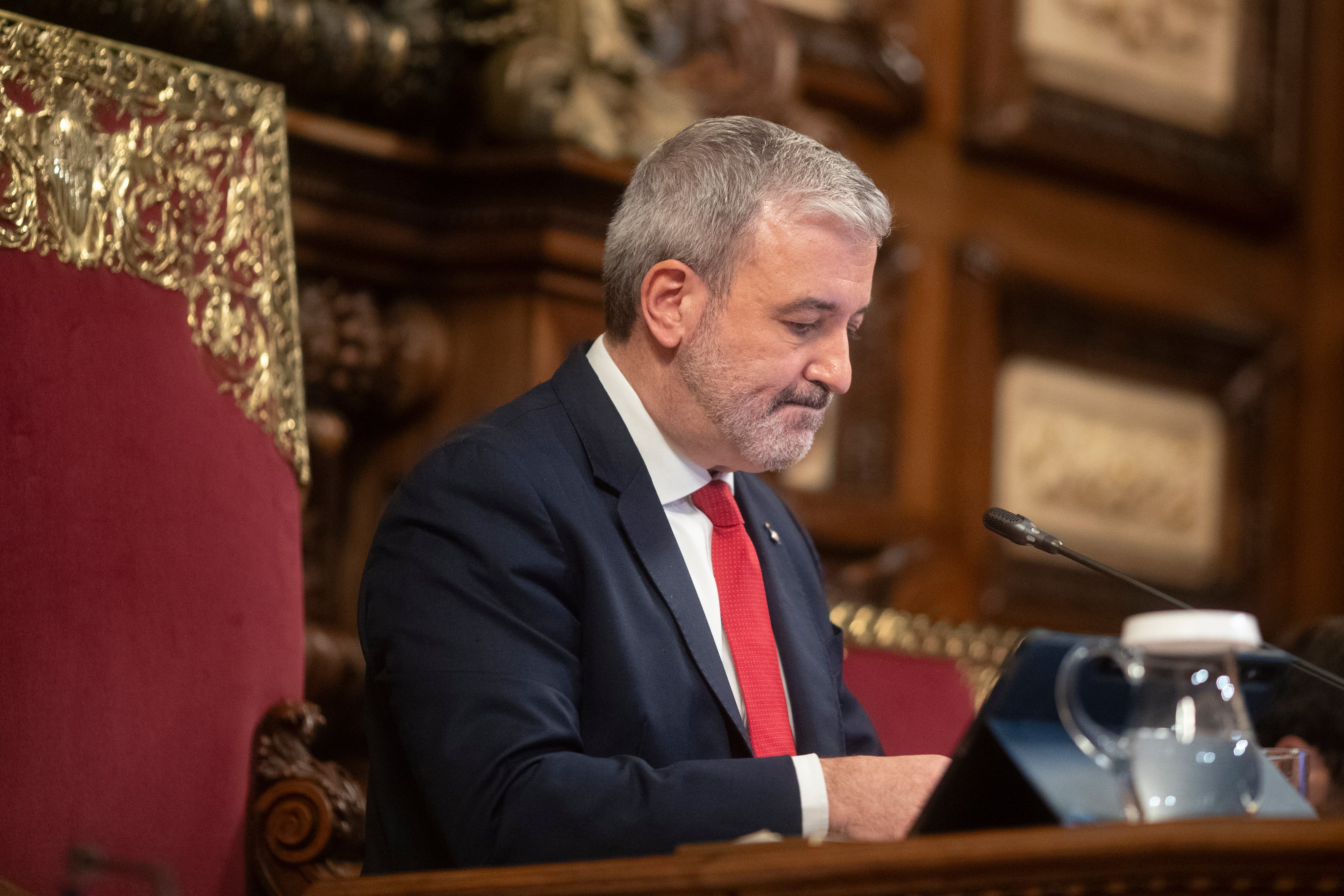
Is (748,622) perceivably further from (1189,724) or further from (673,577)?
(1189,724)

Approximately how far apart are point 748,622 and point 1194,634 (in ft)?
2.64

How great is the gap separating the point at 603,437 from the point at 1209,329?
9.58 ft

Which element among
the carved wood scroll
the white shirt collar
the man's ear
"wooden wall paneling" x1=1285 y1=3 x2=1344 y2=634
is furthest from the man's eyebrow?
"wooden wall paneling" x1=1285 y1=3 x2=1344 y2=634

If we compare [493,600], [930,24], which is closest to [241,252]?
[493,600]

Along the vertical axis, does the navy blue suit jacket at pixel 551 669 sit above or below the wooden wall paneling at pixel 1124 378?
above

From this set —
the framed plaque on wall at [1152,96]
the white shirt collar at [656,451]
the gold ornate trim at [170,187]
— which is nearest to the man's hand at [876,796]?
the white shirt collar at [656,451]

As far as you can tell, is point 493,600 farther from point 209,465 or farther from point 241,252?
point 241,252

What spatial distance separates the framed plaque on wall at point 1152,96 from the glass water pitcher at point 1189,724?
9.60 ft

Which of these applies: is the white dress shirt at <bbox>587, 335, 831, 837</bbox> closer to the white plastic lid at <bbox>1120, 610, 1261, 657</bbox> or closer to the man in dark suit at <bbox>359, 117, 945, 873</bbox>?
the man in dark suit at <bbox>359, 117, 945, 873</bbox>

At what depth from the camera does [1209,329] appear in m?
4.41

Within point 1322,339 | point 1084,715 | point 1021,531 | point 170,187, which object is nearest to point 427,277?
point 170,187

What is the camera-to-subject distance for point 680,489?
1.98m

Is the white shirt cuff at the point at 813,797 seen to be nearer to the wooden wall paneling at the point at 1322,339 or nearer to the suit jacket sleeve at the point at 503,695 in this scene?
the suit jacket sleeve at the point at 503,695

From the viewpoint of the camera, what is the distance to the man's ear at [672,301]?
1989 mm
